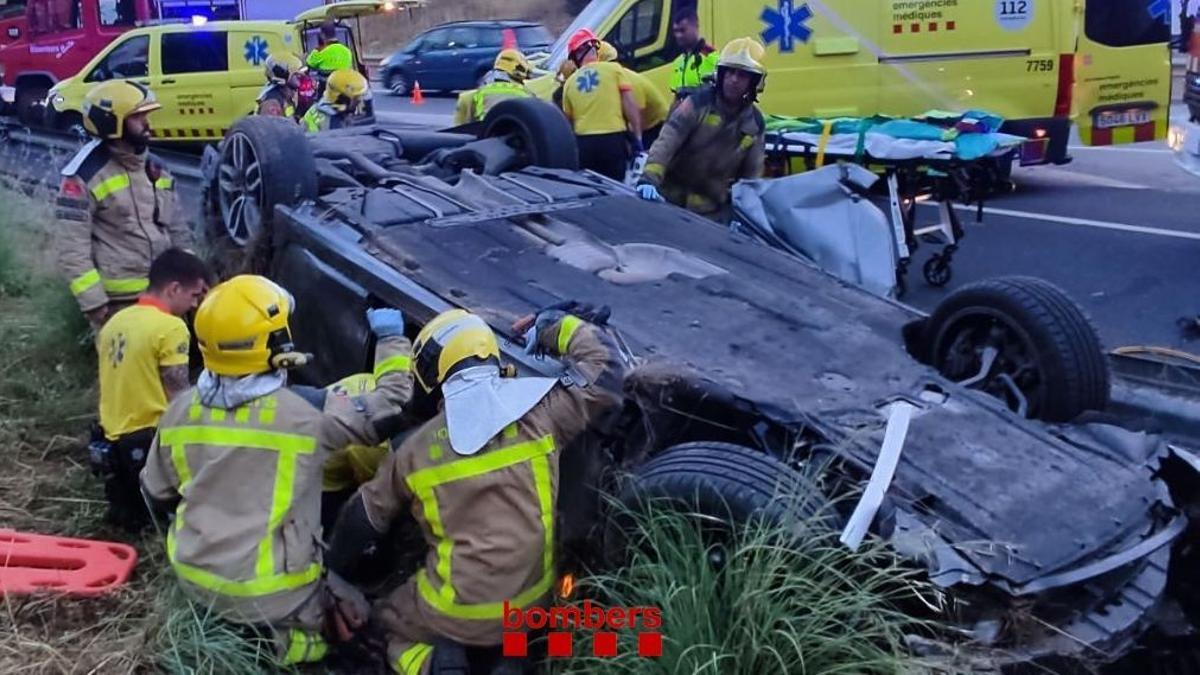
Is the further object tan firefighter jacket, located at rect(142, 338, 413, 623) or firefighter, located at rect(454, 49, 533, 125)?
firefighter, located at rect(454, 49, 533, 125)

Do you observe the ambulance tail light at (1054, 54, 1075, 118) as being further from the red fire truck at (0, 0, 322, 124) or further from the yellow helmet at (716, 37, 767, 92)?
the red fire truck at (0, 0, 322, 124)

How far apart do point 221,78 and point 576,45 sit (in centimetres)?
709

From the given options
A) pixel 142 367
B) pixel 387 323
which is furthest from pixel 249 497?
pixel 142 367

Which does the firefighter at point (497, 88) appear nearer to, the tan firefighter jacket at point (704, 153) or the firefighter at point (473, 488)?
the tan firefighter jacket at point (704, 153)

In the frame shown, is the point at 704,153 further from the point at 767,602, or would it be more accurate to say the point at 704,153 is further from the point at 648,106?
the point at 767,602

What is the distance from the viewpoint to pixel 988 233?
8.83 metres

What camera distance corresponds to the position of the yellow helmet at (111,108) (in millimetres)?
4910

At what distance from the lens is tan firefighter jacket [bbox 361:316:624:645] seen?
10.2 ft

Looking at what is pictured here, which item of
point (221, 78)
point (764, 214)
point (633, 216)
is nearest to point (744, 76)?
point (764, 214)

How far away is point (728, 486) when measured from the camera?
2.93m

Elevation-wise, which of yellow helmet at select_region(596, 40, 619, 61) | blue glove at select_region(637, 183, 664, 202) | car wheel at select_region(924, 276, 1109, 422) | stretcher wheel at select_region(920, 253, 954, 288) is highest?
yellow helmet at select_region(596, 40, 619, 61)

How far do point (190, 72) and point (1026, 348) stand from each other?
12.2m

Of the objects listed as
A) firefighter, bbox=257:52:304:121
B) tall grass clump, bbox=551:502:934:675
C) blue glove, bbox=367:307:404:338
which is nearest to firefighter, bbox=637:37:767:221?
blue glove, bbox=367:307:404:338

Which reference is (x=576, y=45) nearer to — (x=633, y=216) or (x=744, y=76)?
(x=744, y=76)
